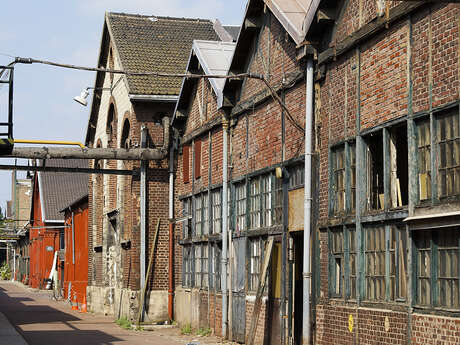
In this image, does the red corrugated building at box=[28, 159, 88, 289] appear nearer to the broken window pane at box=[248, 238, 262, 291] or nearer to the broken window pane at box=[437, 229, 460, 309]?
the broken window pane at box=[248, 238, 262, 291]

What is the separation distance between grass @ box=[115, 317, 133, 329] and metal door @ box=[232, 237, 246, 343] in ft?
20.3

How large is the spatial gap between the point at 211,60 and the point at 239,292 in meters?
6.60

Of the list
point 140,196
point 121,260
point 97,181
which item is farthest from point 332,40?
point 97,181

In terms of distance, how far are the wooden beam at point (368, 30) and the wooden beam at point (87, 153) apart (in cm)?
1192

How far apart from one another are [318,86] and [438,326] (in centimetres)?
593

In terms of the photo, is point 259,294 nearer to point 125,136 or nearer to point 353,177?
point 353,177

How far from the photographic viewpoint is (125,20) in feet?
103

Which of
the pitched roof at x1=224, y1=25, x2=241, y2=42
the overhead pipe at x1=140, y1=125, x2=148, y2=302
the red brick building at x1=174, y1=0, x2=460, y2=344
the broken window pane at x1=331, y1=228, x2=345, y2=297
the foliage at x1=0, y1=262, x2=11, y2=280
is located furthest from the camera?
the foliage at x1=0, y1=262, x2=11, y2=280

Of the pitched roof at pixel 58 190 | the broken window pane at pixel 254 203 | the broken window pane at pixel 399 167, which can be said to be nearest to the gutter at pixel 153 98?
the broken window pane at pixel 254 203

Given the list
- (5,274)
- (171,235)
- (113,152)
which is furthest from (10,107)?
(5,274)

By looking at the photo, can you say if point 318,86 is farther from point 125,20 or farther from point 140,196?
point 125,20

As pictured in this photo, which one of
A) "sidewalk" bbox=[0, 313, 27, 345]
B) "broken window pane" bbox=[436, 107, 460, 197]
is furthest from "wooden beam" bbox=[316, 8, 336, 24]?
"sidewalk" bbox=[0, 313, 27, 345]

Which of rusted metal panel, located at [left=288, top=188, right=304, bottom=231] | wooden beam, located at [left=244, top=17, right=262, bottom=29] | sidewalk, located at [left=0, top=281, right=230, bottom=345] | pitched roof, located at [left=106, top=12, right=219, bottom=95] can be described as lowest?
sidewalk, located at [left=0, top=281, right=230, bottom=345]

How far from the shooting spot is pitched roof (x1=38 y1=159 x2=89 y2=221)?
205 ft
